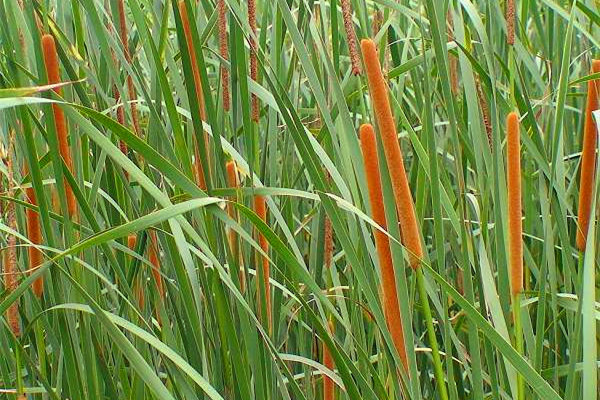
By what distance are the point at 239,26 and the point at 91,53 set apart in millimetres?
484

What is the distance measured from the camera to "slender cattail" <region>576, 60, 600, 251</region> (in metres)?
0.97

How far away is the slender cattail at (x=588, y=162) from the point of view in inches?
38.4

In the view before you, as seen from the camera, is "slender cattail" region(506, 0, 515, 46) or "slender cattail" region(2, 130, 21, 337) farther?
"slender cattail" region(506, 0, 515, 46)

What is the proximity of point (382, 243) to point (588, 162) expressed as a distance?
291mm

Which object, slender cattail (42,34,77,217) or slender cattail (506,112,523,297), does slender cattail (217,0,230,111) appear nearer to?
slender cattail (42,34,77,217)

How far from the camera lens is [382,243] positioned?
804 mm

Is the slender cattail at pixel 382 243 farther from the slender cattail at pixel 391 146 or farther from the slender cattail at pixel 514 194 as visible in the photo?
the slender cattail at pixel 514 194

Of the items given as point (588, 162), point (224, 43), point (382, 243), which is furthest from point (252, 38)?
point (588, 162)

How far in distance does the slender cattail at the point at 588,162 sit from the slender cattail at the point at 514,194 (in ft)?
0.43

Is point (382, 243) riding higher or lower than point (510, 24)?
lower

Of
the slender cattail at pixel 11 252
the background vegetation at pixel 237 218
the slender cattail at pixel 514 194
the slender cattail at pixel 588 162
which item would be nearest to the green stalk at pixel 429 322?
the background vegetation at pixel 237 218

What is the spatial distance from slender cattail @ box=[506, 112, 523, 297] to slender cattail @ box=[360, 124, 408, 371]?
129 millimetres

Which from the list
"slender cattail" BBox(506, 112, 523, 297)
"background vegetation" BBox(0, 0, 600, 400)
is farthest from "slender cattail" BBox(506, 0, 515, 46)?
"slender cattail" BBox(506, 112, 523, 297)

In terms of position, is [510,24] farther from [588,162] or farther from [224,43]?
[224,43]
